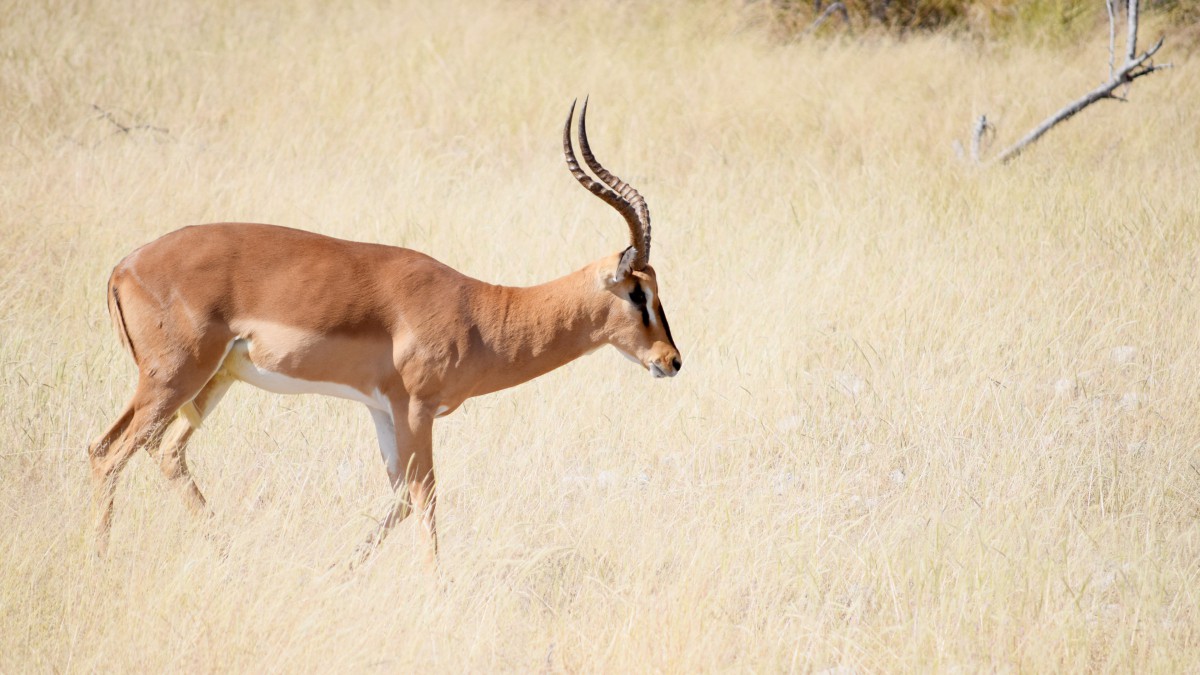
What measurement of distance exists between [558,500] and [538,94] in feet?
22.2

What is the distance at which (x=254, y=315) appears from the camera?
14.1 ft

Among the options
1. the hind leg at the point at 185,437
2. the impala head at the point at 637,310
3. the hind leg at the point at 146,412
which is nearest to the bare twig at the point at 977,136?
the impala head at the point at 637,310

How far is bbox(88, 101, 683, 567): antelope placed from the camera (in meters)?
4.23

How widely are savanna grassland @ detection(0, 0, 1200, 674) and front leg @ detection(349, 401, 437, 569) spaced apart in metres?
0.10

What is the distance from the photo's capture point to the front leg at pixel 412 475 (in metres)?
4.24

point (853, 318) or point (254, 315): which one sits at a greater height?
point (254, 315)

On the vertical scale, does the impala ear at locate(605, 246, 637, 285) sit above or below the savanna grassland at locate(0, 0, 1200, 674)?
above

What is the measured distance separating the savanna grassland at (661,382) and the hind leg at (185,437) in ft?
0.51

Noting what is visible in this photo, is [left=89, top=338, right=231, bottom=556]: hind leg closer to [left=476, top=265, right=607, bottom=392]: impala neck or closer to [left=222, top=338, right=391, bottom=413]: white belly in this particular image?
[left=222, top=338, right=391, bottom=413]: white belly

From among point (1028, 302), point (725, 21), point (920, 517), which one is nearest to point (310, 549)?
point (920, 517)

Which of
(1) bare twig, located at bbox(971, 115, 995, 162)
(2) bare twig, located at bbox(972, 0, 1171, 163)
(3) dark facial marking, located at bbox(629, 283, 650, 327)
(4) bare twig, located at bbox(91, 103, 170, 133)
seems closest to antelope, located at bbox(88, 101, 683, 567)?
(3) dark facial marking, located at bbox(629, 283, 650, 327)

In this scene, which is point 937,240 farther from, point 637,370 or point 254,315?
point 254,315

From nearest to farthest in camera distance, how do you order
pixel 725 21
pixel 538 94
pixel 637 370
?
pixel 637 370 < pixel 538 94 < pixel 725 21

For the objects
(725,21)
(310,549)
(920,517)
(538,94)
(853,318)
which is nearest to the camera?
(310,549)
